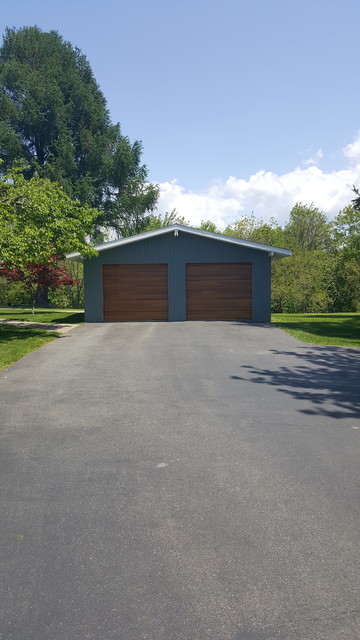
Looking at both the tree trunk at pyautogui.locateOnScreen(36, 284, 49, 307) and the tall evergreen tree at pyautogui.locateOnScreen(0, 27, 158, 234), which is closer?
the tree trunk at pyautogui.locateOnScreen(36, 284, 49, 307)

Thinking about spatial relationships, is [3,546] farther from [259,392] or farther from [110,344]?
[110,344]

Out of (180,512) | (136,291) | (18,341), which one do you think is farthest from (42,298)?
(180,512)

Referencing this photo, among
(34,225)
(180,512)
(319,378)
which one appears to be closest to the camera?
(180,512)

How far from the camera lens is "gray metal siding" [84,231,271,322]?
19688 mm

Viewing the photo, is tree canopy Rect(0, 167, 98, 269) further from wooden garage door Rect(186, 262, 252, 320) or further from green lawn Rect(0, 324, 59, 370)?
wooden garage door Rect(186, 262, 252, 320)

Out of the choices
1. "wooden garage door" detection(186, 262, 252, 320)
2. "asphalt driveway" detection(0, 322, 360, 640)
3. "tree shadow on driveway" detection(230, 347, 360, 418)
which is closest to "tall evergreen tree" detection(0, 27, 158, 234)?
"wooden garage door" detection(186, 262, 252, 320)

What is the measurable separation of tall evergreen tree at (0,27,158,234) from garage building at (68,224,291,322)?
518 inches

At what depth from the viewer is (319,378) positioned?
8484mm

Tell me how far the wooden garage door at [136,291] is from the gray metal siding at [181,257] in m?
0.25

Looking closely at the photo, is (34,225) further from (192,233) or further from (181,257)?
(192,233)

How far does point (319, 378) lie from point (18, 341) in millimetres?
8238

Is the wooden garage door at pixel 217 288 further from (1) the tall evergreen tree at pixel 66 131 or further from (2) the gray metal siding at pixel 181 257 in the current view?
(1) the tall evergreen tree at pixel 66 131

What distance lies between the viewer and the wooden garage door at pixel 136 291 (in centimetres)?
1984

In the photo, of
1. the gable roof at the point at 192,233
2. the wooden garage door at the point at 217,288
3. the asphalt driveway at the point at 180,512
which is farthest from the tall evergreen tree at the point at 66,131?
the asphalt driveway at the point at 180,512
